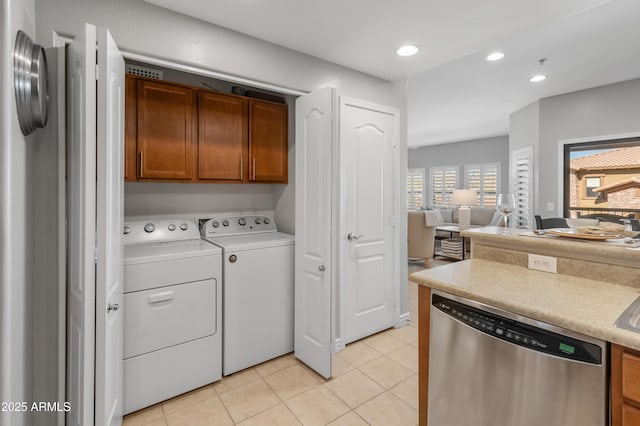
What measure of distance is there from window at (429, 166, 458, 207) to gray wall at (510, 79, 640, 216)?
3.60 meters

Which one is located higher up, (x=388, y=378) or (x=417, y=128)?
(x=417, y=128)

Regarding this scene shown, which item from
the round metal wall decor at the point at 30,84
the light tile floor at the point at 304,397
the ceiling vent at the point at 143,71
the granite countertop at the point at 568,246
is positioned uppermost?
the ceiling vent at the point at 143,71

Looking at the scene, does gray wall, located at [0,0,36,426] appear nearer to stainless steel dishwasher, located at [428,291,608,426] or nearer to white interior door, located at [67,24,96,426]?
white interior door, located at [67,24,96,426]

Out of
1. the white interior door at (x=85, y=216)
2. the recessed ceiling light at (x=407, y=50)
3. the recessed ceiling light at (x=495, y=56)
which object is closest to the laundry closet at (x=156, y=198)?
the white interior door at (x=85, y=216)

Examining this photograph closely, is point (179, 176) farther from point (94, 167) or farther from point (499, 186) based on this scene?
point (499, 186)

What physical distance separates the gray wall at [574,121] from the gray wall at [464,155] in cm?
279

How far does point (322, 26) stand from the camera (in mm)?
2053

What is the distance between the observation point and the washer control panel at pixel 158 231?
2311 millimetres

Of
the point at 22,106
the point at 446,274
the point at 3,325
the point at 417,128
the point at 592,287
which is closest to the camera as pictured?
the point at 3,325

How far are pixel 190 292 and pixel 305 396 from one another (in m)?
1.02

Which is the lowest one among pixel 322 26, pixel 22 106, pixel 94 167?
pixel 94 167

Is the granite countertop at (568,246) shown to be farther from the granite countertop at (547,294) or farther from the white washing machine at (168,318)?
the white washing machine at (168,318)

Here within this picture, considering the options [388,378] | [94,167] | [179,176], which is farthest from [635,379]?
[179,176]

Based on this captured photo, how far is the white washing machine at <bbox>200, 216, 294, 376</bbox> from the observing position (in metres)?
2.26
